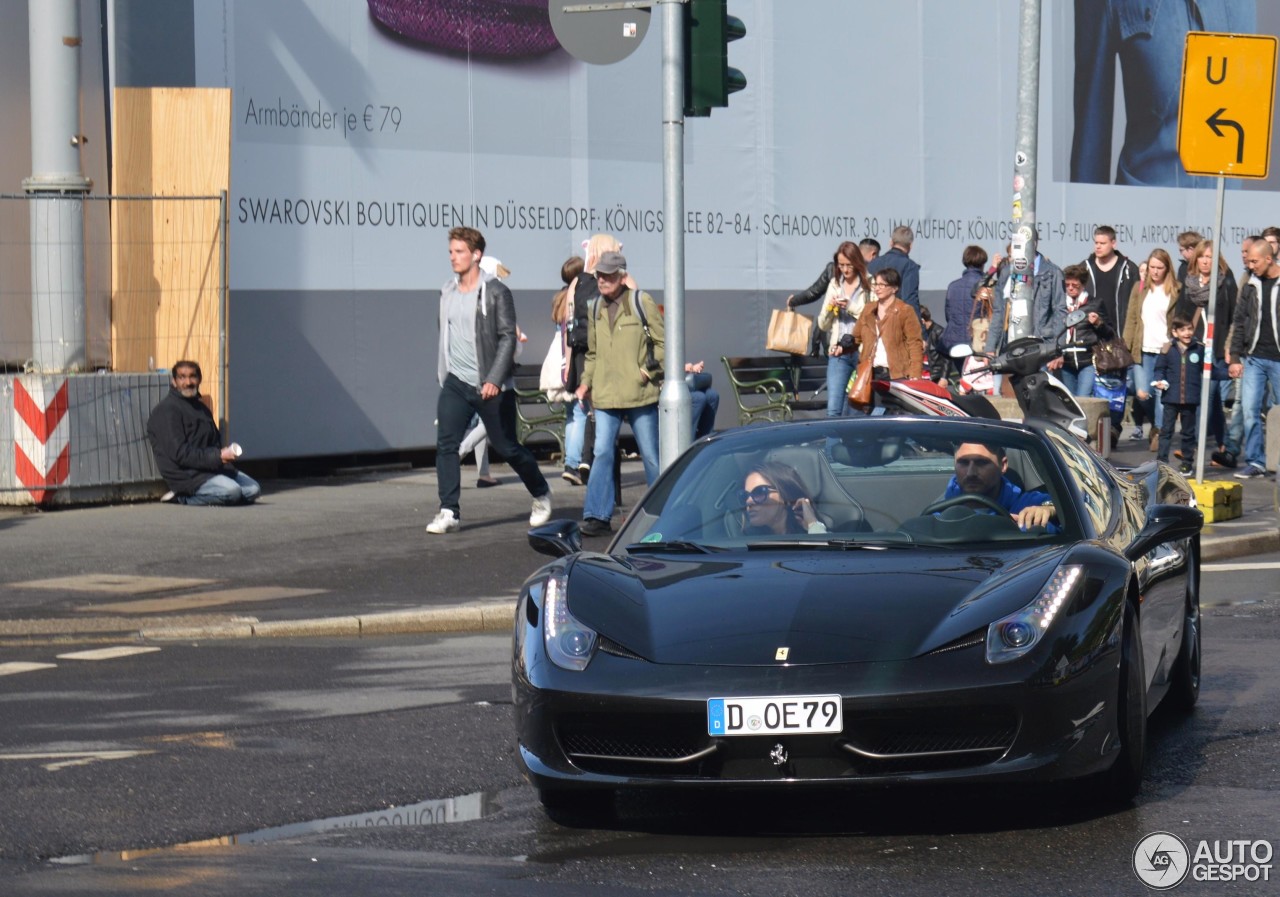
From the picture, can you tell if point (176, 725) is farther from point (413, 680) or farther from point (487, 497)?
point (487, 497)

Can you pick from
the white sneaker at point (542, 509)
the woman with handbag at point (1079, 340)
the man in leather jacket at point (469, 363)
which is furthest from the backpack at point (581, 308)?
the woman with handbag at point (1079, 340)

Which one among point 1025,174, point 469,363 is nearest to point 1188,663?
point 469,363

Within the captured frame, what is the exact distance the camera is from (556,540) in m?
7.19

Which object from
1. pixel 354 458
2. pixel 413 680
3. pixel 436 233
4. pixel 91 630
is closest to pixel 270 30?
pixel 436 233

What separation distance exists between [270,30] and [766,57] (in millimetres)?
6312

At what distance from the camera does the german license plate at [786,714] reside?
575cm

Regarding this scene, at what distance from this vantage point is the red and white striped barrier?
50.6 feet

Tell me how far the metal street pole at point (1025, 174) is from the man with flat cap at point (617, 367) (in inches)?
154

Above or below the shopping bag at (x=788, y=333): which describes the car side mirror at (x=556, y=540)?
above

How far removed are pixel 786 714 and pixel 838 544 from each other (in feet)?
3.88

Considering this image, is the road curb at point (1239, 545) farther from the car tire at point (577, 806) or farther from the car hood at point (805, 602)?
the car tire at point (577, 806)

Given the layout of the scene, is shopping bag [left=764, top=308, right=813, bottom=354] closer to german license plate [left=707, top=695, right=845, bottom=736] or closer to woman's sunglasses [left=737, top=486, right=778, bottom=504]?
woman's sunglasses [left=737, top=486, right=778, bottom=504]

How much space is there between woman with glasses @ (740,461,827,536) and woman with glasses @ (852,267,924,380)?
30.5 feet

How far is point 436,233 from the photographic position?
19.4 meters
